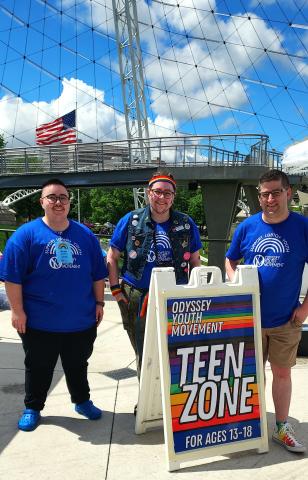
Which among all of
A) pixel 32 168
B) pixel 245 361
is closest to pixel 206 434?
pixel 245 361

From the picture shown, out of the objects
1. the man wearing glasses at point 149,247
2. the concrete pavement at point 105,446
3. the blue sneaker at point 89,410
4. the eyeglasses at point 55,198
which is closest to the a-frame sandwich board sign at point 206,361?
the concrete pavement at point 105,446

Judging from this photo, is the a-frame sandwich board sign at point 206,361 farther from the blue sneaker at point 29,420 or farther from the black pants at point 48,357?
the blue sneaker at point 29,420

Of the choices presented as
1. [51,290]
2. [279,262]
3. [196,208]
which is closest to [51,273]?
[51,290]

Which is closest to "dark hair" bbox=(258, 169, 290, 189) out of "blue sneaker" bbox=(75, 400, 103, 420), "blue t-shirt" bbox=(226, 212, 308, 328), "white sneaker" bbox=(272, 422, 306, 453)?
"blue t-shirt" bbox=(226, 212, 308, 328)

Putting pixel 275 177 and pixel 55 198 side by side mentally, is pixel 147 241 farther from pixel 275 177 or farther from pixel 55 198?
pixel 275 177

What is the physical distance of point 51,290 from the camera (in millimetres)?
3113

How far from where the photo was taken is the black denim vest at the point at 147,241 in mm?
3201

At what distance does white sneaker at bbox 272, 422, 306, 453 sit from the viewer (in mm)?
2961

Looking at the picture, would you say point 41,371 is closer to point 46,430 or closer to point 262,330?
point 46,430

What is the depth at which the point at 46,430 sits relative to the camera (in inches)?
128

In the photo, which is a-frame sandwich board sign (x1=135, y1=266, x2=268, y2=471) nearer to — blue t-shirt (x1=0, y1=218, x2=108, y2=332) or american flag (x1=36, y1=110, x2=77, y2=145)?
blue t-shirt (x1=0, y1=218, x2=108, y2=332)

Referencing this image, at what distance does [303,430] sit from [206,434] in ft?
3.07

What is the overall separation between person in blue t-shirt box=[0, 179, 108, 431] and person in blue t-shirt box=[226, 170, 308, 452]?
1.14 metres

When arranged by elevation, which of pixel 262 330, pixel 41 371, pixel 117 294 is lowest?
pixel 41 371
